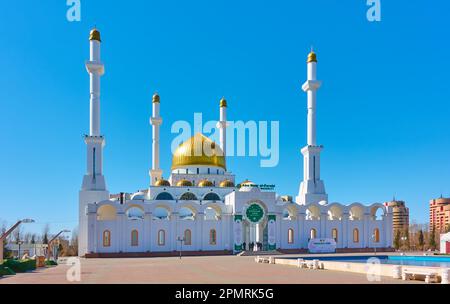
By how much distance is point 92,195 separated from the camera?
53156 millimetres

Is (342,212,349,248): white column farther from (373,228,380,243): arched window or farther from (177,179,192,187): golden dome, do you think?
(177,179,192,187): golden dome

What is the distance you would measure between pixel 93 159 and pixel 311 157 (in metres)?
23.8

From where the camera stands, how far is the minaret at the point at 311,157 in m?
59.5

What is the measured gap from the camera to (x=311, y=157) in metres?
59.8

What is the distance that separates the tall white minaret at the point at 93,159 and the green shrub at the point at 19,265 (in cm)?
2000

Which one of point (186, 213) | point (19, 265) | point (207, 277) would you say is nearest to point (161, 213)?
point (186, 213)

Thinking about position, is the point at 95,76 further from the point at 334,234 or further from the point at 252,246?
the point at 334,234

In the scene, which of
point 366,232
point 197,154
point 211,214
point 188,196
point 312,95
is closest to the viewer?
point 366,232

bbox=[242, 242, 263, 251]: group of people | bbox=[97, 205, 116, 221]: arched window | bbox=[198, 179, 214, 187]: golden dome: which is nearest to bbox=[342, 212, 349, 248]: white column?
bbox=[242, 242, 263, 251]: group of people

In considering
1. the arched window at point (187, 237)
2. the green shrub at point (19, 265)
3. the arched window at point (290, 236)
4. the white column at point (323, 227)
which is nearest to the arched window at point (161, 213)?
the arched window at point (187, 237)

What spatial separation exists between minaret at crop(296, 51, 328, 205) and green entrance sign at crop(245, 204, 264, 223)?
6.29 m

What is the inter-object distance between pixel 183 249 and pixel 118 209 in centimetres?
773

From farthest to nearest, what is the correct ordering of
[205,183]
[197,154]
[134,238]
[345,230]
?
1. [197,154]
2. [205,183]
3. [345,230]
4. [134,238]
